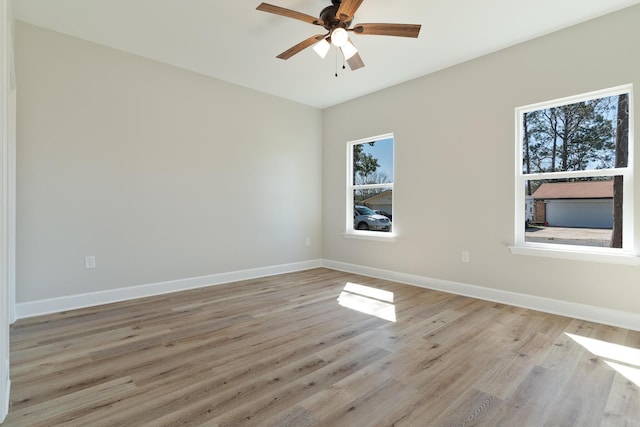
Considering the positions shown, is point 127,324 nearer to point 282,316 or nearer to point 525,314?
point 282,316

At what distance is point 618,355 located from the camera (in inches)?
87.9

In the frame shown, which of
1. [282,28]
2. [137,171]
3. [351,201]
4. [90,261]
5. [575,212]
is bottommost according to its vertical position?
[90,261]

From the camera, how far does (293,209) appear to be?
16.9 ft

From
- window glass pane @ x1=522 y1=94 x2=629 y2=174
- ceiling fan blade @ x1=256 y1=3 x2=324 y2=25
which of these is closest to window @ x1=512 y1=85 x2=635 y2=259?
window glass pane @ x1=522 y1=94 x2=629 y2=174

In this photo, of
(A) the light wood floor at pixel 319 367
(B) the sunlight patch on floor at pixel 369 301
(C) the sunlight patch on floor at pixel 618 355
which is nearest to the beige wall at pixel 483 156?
(A) the light wood floor at pixel 319 367

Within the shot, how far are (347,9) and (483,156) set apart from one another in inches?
88.6

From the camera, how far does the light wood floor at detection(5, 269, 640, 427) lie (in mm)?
1613

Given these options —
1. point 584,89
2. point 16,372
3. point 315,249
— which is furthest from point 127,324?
point 584,89

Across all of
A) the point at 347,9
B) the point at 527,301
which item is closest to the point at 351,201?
the point at 527,301

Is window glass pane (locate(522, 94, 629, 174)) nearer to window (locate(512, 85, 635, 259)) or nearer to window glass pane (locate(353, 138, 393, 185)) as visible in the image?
window (locate(512, 85, 635, 259))

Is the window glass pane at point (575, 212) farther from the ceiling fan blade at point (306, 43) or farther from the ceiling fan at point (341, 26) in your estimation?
the ceiling fan blade at point (306, 43)

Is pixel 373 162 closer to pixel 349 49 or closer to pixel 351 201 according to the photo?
pixel 351 201

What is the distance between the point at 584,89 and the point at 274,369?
360cm

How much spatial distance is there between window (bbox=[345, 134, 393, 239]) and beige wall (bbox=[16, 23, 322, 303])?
101 cm
